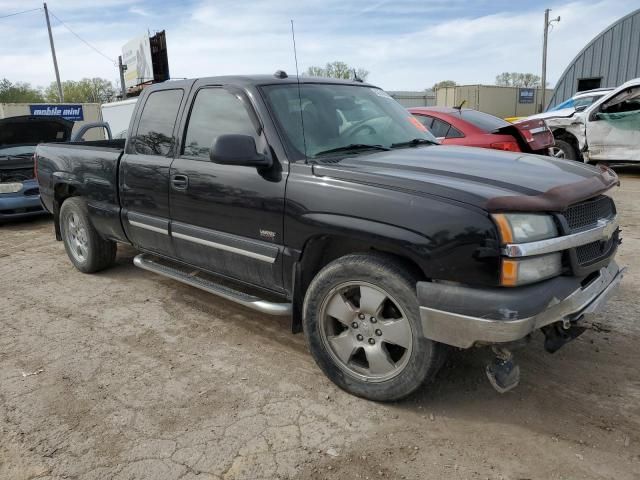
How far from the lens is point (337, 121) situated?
3553 mm

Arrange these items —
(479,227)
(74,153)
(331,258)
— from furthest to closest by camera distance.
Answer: (74,153)
(331,258)
(479,227)

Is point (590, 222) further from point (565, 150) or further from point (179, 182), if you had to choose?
point (565, 150)

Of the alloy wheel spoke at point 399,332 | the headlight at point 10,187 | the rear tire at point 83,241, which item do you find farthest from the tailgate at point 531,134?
the headlight at point 10,187

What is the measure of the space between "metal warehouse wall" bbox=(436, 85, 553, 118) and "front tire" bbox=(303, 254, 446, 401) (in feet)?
105

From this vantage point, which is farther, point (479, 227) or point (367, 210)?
point (367, 210)

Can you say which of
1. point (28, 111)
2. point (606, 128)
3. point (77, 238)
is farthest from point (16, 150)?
point (28, 111)

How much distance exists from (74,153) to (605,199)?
4654mm

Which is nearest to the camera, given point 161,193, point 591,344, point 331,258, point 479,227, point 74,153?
point 479,227

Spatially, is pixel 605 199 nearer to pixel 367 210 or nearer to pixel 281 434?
pixel 367 210

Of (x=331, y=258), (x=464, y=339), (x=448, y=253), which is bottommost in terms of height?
(x=464, y=339)

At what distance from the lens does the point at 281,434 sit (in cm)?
268

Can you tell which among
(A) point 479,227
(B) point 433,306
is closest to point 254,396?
(B) point 433,306

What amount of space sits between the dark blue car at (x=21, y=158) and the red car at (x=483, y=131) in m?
5.92

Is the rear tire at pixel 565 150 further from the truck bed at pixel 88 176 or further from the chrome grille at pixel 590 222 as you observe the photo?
the truck bed at pixel 88 176
